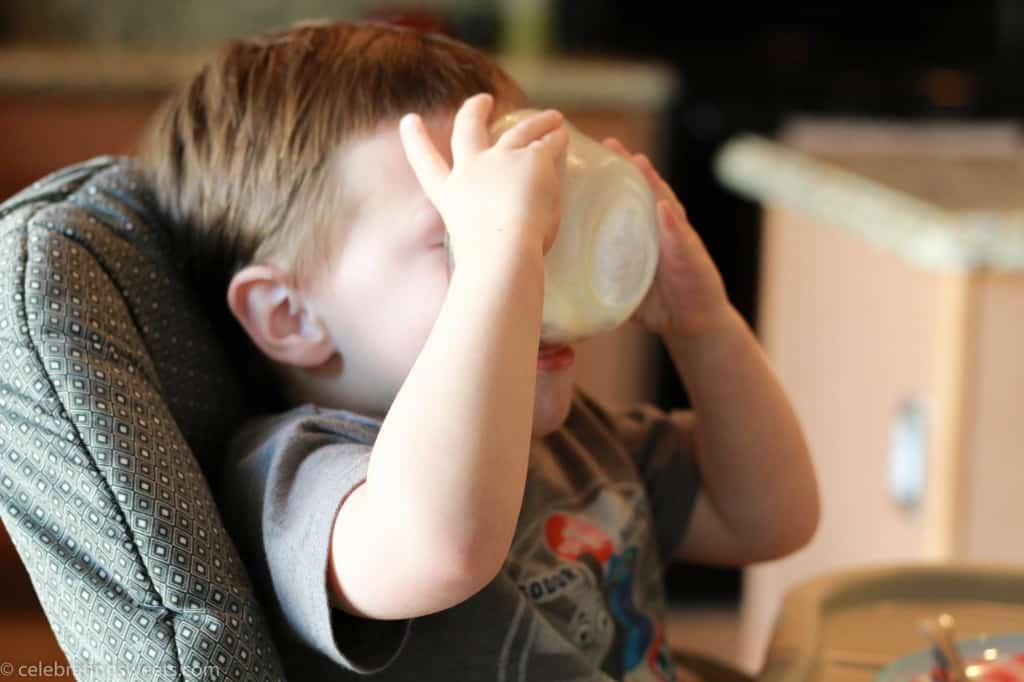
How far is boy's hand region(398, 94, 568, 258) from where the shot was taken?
28.7 inches

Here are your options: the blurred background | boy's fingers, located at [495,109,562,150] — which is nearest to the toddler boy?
boy's fingers, located at [495,109,562,150]

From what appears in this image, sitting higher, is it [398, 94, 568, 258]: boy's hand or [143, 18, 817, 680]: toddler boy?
[398, 94, 568, 258]: boy's hand

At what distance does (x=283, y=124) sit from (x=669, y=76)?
1.78 metres

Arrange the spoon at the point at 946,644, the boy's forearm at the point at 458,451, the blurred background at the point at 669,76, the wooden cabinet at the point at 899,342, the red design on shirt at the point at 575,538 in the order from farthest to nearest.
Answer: the blurred background at the point at 669,76, the wooden cabinet at the point at 899,342, the red design on shirt at the point at 575,538, the spoon at the point at 946,644, the boy's forearm at the point at 458,451

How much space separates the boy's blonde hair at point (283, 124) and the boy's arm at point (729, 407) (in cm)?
16

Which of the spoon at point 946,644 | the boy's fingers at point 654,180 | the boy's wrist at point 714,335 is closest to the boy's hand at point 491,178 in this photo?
the boy's fingers at point 654,180

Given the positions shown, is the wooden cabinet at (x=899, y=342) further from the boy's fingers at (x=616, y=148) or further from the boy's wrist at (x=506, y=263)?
the boy's wrist at (x=506, y=263)

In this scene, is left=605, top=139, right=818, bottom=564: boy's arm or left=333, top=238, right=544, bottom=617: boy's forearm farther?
left=605, top=139, right=818, bottom=564: boy's arm

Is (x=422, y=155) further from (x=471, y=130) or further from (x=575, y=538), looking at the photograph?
(x=575, y=538)

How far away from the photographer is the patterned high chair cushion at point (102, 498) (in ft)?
2.40

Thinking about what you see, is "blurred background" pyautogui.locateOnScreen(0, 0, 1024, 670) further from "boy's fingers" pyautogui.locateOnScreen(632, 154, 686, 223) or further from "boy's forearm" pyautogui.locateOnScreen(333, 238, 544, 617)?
"boy's forearm" pyautogui.locateOnScreen(333, 238, 544, 617)

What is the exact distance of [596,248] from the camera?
2.52 feet

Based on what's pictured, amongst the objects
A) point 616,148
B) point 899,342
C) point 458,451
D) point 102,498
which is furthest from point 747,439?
point 899,342

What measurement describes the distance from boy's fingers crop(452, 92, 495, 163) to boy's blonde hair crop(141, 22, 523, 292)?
9 centimetres
